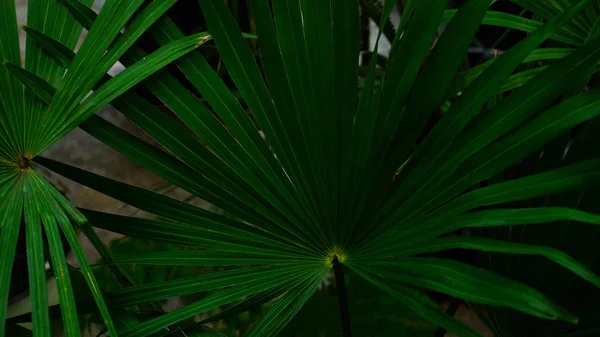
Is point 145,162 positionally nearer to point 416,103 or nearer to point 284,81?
point 284,81

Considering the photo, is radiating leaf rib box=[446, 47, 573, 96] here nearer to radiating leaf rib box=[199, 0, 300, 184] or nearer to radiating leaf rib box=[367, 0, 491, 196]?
radiating leaf rib box=[367, 0, 491, 196]

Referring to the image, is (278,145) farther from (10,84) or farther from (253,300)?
(10,84)

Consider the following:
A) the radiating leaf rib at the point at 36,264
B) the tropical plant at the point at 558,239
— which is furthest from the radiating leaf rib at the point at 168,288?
the tropical plant at the point at 558,239

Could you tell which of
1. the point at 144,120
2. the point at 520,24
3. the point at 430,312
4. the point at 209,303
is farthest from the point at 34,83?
the point at 520,24

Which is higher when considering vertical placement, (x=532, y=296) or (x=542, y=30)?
(x=542, y=30)

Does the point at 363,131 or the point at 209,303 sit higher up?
the point at 363,131

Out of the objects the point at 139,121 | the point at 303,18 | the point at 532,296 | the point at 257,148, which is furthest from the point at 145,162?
the point at 532,296

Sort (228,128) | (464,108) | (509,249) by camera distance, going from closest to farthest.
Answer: (509,249), (464,108), (228,128)

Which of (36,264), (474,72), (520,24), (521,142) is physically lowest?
(36,264)
